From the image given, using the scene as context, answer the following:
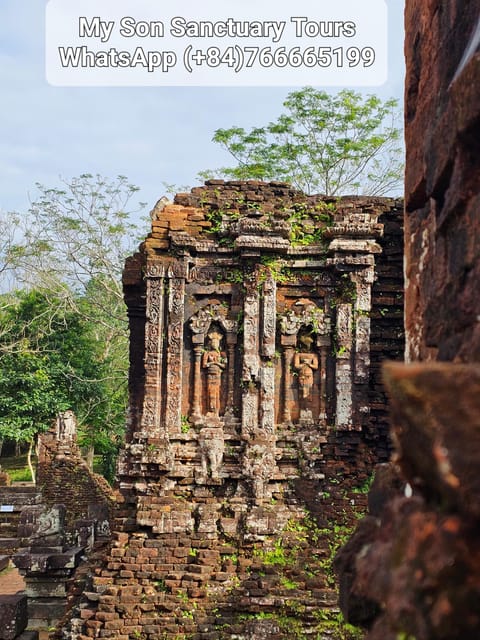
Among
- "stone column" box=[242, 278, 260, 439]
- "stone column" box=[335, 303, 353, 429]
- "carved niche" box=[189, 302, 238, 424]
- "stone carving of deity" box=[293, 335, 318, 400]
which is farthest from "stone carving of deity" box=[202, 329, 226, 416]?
"stone column" box=[335, 303, 353, 429]

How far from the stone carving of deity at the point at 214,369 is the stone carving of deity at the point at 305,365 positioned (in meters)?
0.96

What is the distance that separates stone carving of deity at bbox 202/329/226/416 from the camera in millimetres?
9273

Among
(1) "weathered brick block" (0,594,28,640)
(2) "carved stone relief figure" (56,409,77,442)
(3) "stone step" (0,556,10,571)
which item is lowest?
(3) "stone step" (0,556,10,571)

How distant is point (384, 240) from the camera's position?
31.8 ft

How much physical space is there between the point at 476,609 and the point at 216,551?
25.3 feet

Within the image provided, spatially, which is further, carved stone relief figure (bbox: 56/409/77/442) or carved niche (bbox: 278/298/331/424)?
carved stone relief figure (bbox: 56/409/77/442)

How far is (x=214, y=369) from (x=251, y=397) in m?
0.59

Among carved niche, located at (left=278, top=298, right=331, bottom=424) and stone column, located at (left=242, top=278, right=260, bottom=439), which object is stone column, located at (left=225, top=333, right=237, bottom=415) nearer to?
stone column, located at (left=242, top=278, right=260, bottom=439)

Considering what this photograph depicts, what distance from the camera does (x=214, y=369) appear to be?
932cm

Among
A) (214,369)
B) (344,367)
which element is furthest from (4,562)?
(344,367)

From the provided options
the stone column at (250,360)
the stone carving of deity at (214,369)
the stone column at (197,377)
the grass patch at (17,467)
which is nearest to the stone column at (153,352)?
the stone column at (197,377)

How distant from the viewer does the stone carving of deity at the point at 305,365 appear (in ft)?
30.6

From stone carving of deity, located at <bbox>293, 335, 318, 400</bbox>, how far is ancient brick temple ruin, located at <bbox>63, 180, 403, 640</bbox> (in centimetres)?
2

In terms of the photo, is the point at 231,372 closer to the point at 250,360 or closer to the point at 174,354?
the point at 250,360
